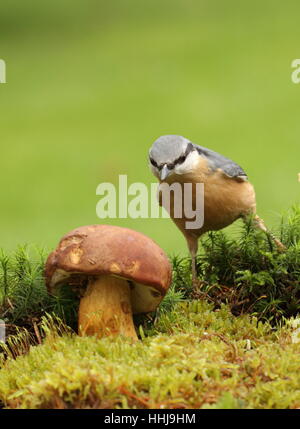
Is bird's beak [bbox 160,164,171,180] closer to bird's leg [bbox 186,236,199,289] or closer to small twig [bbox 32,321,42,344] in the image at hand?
bird's leg [bbox 186,236,199,289]

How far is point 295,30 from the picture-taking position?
11523mm

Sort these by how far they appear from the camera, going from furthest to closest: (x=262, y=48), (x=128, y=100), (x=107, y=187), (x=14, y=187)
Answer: (x=262, y=48) < (x=128, y=100) < (x=14, y=187) < (x=107, y=187)

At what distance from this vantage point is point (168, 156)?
3324 millimetres

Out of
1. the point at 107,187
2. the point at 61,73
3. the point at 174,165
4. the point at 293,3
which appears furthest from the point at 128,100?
the point at 174,165

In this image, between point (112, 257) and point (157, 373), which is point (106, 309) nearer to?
point (112, 257)

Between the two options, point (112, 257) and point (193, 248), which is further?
point (193, 248)

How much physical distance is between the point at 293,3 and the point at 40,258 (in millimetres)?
10185

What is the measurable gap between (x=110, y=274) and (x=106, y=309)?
8.0 inches

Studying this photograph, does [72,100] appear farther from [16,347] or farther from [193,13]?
[16,347]

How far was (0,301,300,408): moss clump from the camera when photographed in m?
2.28

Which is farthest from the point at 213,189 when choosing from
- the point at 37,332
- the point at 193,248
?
the point at 37,332

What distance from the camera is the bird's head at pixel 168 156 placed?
3318mm

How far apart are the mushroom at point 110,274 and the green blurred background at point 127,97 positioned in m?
3.21

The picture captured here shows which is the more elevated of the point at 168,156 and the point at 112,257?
the point at 168,156
